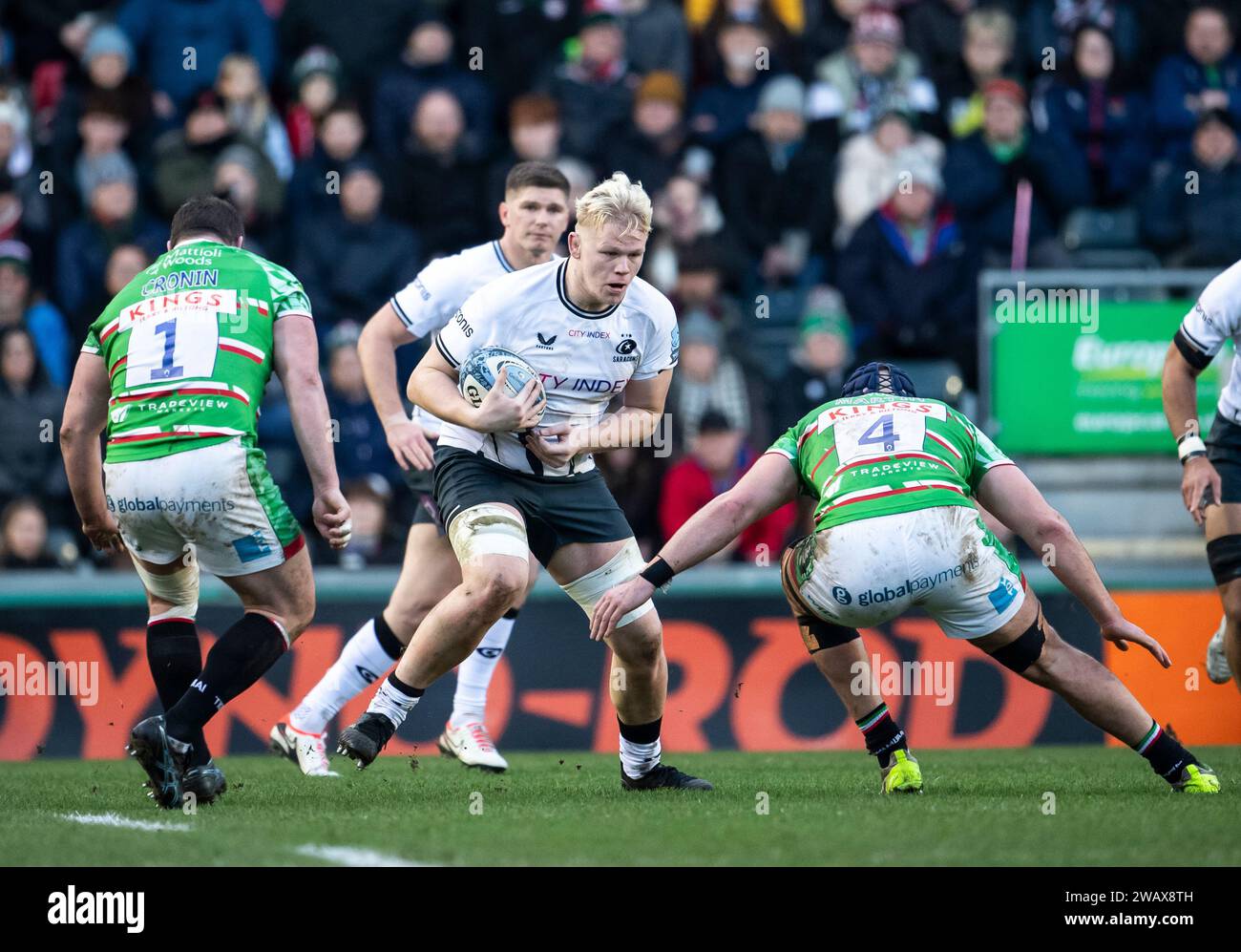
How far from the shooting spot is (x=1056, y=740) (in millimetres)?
10242

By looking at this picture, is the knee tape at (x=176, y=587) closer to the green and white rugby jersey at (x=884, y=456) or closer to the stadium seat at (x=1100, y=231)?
the green and white rugby jersey at (x=884, y=456)

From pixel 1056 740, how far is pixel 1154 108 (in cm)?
588

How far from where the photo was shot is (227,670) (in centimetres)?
653

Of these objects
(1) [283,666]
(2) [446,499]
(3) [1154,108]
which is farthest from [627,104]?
(2) [446,499]

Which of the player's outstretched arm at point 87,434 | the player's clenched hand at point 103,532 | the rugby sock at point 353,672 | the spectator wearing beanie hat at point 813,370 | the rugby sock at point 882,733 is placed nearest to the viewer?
the player's outstretched arm at point 87,434

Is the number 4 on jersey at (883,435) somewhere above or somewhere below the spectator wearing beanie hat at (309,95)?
below

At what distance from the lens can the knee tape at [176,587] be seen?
6859 mm

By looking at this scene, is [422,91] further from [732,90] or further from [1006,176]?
[1006,176]

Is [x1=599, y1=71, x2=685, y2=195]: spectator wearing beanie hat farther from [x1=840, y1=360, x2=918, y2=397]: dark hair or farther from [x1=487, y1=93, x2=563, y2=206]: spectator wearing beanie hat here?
[x1=840, y1=360, x2=918, y2=397]: dark hair

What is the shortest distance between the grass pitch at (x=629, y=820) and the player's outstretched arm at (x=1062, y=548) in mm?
624

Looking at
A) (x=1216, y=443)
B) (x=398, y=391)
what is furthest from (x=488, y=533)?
(x=1216, y=443)

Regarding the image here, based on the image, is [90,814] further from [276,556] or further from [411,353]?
[411,353]

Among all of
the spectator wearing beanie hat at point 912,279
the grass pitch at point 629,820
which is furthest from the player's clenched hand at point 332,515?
the spectator wearing beanie hat at point 912,279

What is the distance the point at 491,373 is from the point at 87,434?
1.60 m
